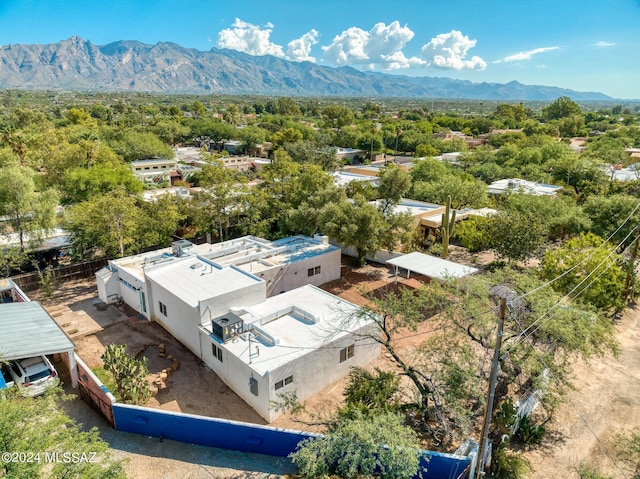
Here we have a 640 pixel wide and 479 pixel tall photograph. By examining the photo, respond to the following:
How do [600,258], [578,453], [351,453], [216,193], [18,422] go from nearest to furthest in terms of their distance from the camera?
[18,422] → [351,453] → [578,453] → [600,258] → [216,193]

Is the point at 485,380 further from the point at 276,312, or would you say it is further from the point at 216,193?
the point at 216,193

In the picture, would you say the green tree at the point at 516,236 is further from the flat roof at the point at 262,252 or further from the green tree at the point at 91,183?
the green tree at the point at 91,183

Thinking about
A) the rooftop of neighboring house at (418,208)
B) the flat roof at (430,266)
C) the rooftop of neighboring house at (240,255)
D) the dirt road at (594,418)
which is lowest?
the dirt road at (594,418)

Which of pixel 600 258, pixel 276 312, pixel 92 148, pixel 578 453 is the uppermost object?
pixel 92 148

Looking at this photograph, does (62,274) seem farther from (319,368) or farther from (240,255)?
(319,368)

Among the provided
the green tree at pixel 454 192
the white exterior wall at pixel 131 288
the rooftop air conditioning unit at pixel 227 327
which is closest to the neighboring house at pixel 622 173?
the green tree at pixel 454 192

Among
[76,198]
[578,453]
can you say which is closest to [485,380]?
[578,453]
